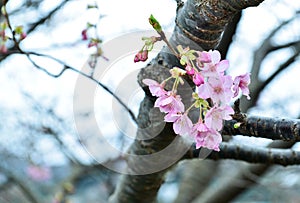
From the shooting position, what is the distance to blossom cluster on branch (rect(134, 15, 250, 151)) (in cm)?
71

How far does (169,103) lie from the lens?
2.51 ft

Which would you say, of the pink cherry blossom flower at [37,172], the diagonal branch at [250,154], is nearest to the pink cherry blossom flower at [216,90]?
the diagonal branch at [250,154]

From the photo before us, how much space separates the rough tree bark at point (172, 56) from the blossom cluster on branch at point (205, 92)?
0.09 metres

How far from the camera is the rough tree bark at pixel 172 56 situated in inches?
30.9

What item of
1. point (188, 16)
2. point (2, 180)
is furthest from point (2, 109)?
point (188, 16)

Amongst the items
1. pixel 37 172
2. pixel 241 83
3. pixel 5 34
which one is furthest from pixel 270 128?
pixel 37 172

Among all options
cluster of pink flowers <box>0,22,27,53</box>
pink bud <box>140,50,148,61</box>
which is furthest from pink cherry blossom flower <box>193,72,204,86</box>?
cluster of pink flowers <box>0,22,27,53</box>

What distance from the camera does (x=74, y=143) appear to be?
8.39 feet

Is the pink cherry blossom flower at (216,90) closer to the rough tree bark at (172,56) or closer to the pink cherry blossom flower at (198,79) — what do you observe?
the pink cherry blossom flower at (198,79)

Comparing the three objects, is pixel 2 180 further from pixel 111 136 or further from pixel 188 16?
pixel 188 16

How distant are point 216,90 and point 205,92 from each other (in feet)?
0.06

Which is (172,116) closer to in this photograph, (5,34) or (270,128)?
(270,128)

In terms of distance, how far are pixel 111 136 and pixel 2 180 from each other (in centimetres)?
81

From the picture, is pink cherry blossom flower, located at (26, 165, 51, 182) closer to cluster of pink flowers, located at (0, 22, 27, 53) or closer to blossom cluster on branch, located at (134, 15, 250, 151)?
cluster of pink flowers, located at (0, 22, 27, 53)
